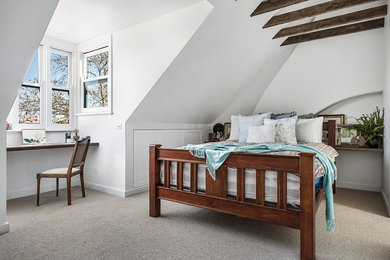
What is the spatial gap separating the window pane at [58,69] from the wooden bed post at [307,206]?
3.59 metres

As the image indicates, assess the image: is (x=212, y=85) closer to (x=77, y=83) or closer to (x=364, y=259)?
(x=77, y=83)

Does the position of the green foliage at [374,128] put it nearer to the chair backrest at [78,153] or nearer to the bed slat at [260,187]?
the bed slat at [260,187]

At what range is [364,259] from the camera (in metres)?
1.66

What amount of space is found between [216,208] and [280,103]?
281 cm

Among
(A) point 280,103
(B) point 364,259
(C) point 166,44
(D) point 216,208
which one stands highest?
(C) point 166,44

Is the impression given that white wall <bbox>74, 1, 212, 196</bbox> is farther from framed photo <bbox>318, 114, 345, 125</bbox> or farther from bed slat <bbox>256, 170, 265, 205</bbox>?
framed photo <bbox>318, 114, 345, 125</bbox>

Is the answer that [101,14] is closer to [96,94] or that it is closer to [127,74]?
[127,74]

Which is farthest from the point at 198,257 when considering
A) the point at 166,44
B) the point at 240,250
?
the point at 166,44

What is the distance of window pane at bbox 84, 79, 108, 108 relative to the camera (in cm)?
354

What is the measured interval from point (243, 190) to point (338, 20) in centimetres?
274

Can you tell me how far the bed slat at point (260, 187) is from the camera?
5.96 ft

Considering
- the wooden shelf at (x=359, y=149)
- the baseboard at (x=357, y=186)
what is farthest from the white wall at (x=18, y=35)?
the baseboard at (x=357, y=186)

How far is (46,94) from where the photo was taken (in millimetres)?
3461

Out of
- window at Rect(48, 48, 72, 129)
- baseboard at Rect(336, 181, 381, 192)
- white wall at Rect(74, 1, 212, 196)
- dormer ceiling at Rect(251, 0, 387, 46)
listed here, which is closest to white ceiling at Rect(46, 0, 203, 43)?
white wall at Rect(74, 1, 212, 196)
